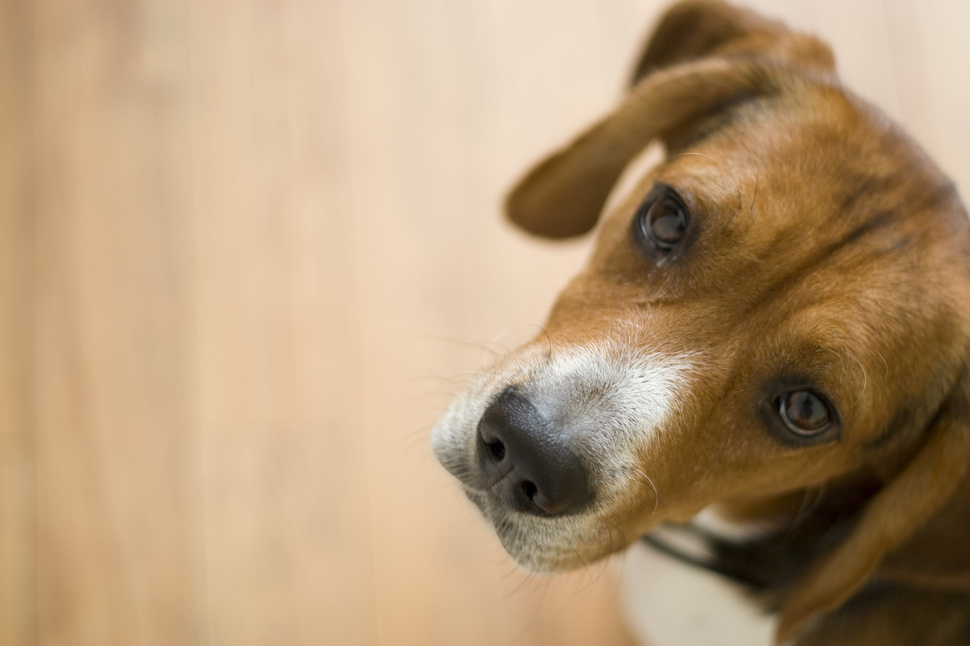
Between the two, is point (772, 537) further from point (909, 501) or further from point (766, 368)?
point (766, 368)

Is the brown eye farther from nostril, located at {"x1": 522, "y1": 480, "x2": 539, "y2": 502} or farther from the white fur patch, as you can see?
nostril, located at {"x1": 522, "y1": 480, "x2": 539, "y2": 502}

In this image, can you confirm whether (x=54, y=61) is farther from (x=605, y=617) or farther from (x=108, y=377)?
(x=605, y=617)

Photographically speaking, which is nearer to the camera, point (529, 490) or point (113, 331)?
point (529, 490)

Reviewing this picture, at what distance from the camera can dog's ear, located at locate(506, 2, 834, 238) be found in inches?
73.7

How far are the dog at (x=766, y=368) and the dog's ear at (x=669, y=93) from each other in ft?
0.16

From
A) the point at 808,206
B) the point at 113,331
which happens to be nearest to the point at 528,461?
the point at 808,206

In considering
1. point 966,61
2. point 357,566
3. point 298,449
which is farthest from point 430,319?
point 966,61

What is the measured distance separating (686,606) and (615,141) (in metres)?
1.28

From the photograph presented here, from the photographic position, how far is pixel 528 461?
1.44 meters

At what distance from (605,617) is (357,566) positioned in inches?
34.9

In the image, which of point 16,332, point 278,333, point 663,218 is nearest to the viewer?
point 663,218

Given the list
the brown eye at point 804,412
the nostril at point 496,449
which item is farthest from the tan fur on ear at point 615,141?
the nostril at point 496,449

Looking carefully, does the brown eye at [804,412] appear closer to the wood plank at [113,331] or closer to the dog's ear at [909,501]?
the dog's ear at [909,501]

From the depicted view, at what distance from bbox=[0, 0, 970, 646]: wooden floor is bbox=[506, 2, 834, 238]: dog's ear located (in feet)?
1.97
